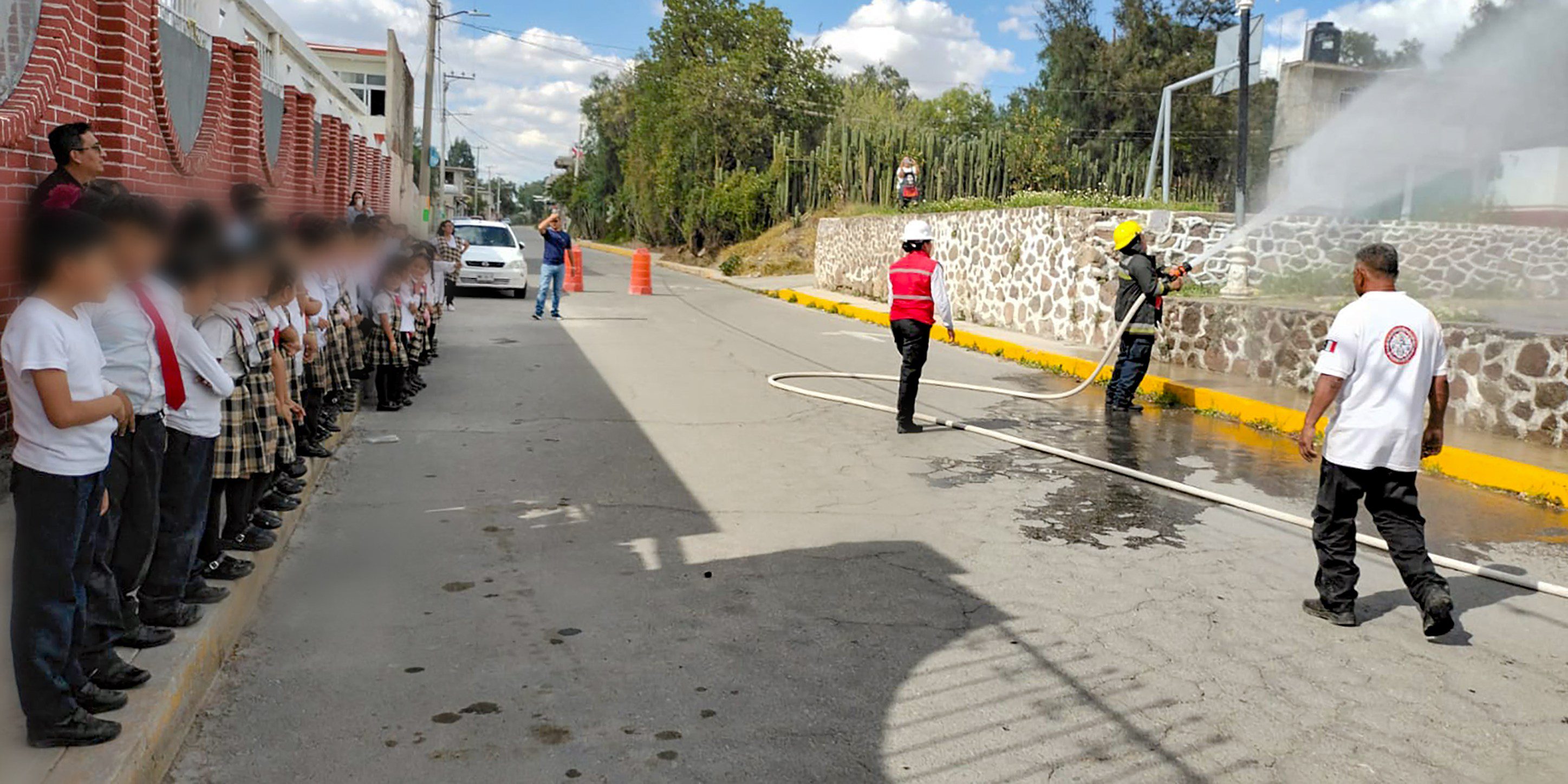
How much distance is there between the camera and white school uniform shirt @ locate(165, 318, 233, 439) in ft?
13.5

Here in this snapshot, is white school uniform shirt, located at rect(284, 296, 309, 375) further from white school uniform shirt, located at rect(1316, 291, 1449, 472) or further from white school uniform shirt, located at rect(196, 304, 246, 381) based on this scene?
white school uniform shirt, located at rect(1316, 291, 1449, 472)

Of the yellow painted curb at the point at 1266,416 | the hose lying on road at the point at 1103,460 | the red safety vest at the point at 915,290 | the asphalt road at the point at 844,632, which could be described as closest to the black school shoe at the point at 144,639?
the asphalt road at the point at 844,632

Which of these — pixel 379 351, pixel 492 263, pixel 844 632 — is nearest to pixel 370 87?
pixel 492 263

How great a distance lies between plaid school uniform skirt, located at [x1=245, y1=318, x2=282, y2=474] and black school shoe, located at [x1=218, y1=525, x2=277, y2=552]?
362 millimetres

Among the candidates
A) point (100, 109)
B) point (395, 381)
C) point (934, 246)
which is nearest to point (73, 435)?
point (100, 109)

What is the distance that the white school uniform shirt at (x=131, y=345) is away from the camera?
3.70 metres

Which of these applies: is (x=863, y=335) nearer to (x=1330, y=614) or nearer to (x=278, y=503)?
(x=278, y=503)

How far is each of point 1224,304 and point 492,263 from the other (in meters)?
14.4

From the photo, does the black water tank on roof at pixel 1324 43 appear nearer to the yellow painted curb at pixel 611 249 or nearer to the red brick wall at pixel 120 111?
the red brick wall at pixel 120 111

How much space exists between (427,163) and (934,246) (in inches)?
827

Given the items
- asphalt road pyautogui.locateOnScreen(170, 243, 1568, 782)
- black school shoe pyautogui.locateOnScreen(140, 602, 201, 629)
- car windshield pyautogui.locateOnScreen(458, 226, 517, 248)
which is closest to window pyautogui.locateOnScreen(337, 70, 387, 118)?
car windshield pyautogui.locateOnScreen(458, 226, 517, 248)

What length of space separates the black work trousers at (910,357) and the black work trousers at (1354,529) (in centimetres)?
453

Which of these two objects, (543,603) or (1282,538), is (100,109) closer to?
(543,603)

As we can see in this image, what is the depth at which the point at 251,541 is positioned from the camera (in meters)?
5.45
